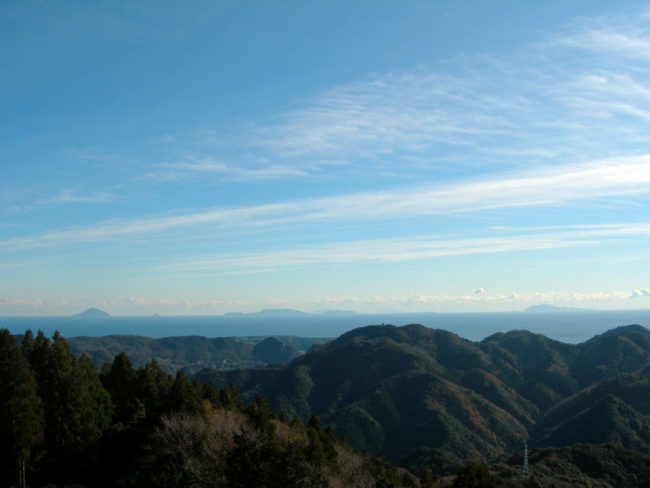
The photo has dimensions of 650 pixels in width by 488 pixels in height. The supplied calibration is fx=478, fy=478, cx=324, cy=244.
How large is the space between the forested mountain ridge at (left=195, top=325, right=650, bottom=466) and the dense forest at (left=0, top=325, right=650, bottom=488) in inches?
20.3

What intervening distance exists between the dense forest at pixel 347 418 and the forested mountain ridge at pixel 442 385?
515mm

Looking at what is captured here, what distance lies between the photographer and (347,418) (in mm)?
106312

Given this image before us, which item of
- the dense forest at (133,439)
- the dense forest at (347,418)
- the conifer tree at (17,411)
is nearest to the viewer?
the dense forest at (133,439)

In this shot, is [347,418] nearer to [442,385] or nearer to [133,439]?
[442,385]

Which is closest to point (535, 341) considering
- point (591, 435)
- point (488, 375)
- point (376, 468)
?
point (488, 375)

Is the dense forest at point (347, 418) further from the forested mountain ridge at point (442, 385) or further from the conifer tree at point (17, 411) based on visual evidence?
the forested mountain ridge at point (442, 385)

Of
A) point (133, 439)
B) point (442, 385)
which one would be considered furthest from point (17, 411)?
point (442, 385)

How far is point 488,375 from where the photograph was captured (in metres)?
134

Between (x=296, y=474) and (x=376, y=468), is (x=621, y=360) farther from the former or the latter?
(x=296, y=474)

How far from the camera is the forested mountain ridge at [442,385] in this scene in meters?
100

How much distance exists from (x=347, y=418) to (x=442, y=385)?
1067 inches

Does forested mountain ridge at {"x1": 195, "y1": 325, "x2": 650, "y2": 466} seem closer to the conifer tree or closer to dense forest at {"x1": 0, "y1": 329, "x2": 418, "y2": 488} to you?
dense forest at {"x1": 0, "y1": 329, "x2": 418, "y2": 488}

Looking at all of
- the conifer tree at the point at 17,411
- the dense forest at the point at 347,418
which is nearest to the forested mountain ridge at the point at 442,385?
the dense forest at the point at 347,418

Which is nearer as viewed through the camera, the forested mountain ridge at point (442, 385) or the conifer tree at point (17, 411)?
the conifer tree at point (17, 411)
